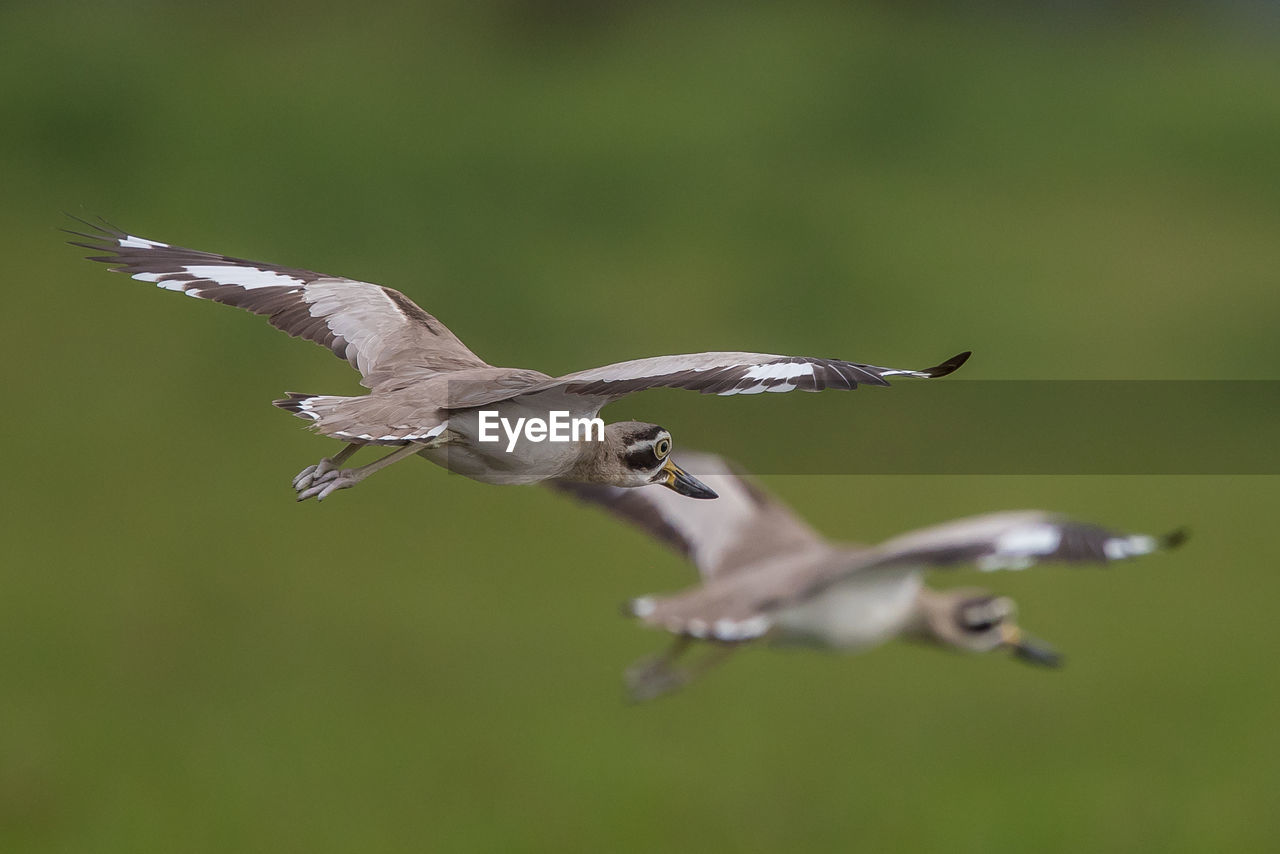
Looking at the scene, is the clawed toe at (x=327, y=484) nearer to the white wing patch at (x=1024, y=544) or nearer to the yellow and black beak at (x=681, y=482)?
the yellow and black beak at (x=681, y=482)

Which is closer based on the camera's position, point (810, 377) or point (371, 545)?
point (810, 377)

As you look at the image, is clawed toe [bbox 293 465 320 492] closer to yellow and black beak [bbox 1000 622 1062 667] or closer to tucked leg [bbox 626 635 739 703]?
tucked leg [bbox 626 635 739 703]

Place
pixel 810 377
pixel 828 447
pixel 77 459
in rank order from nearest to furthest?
pixel 810 377
pixel 828 447
pixel 77 459

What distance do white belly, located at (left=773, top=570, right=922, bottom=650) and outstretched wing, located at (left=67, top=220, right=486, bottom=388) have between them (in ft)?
12.8

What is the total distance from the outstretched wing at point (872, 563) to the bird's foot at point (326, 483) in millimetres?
2924

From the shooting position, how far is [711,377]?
1.42 meters

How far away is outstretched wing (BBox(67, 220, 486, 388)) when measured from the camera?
5.74ft

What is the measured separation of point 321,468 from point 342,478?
3 centimetres

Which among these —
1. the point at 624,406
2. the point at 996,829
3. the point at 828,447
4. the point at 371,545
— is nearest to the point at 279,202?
the point at 371,545

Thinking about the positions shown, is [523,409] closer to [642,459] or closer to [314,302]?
[642,459]

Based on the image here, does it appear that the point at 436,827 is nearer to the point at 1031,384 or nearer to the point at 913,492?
the point at 913,492

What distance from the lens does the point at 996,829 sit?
40.5 feet

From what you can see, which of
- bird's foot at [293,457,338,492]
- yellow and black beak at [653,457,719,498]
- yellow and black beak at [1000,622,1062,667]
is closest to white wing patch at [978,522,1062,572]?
yellow and black beak at [1000,622,1062,667]

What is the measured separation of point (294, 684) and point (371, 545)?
1151mm
